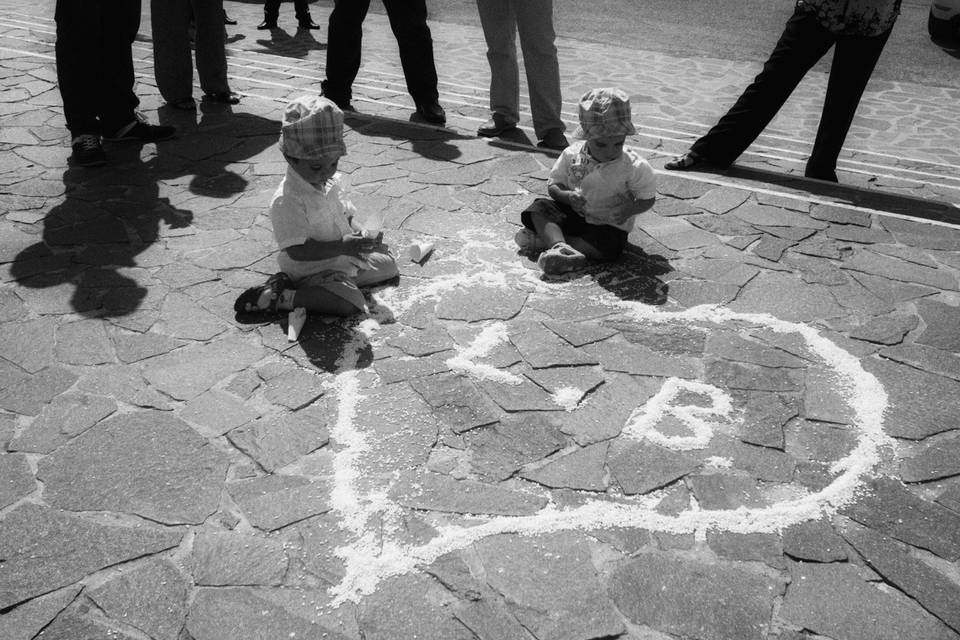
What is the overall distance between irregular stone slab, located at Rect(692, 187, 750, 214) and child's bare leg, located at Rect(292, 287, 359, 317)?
2.42 metres

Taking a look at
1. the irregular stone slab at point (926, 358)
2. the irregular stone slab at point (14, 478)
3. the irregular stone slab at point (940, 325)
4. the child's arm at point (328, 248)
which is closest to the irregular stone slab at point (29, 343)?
the irregular stone slab at point (14, 478)

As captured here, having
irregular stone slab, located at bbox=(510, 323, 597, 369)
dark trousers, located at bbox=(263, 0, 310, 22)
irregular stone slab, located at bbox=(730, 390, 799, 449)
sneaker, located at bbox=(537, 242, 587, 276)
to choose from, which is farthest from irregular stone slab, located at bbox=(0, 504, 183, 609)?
dark trousers, located at bbox=(263, 0, 310, 22)

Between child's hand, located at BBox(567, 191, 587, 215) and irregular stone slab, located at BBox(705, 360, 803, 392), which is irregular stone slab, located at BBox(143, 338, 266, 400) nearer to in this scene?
child's hand, located at BBox(567, 191, 587, 215)

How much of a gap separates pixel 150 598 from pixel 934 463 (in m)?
2.65

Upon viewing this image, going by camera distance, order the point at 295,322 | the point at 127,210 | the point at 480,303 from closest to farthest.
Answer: the point at 295,322
the point at 480,303
the point at 127,210

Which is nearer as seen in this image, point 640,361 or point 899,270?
point 640,361

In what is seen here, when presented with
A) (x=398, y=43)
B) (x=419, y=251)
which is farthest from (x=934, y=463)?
(x=398, y=43)

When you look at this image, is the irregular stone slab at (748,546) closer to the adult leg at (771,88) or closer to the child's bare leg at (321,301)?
the child's bare leg at (321,301)

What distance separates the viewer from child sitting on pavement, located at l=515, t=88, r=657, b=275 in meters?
4.06

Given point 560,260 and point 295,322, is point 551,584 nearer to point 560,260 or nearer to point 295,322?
point 295,322

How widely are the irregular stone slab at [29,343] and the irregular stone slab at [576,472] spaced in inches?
83.1

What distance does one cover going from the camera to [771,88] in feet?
17.9

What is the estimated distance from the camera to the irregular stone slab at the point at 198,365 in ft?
11.0

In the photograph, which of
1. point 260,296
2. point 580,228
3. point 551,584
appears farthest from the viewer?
point 580,228
